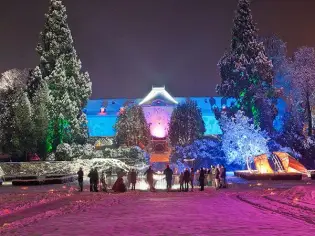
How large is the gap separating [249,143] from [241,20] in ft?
46.8

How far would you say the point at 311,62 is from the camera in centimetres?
5044

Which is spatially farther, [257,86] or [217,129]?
[217,129]

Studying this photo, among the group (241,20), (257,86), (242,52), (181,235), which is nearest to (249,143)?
(257,86)

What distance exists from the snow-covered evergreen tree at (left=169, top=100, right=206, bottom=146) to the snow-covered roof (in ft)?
63.1

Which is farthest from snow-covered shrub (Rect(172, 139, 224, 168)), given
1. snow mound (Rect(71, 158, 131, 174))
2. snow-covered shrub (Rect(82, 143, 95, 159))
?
snow mound (Rect(71, 158, 131, 174))

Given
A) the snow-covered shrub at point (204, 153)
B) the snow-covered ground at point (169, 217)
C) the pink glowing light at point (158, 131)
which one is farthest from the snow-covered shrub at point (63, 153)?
the pink glowing light at point (158, 131)

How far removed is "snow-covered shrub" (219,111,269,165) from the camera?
44.5 metres

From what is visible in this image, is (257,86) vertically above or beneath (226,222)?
above

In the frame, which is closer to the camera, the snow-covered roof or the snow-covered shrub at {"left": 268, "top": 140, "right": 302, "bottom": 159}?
the snow-covered shrub at {"left": 268, "top": 140, "right": 302, "bottom": 159}

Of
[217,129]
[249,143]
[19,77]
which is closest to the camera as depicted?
[249,143]

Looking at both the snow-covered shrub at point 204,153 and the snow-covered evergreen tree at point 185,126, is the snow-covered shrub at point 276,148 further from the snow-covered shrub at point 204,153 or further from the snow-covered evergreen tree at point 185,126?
the snow-covered evergreen tree at point 185,126

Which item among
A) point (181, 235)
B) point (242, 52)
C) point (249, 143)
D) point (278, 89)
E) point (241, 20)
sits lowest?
point (181, 235)

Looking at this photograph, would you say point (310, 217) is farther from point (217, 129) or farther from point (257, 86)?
point (217, 129)

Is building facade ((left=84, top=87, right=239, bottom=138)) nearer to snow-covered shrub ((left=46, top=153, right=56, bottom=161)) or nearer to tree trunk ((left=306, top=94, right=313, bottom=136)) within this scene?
tree trunk ((left=306, top=94, right=313, bottom=136))
